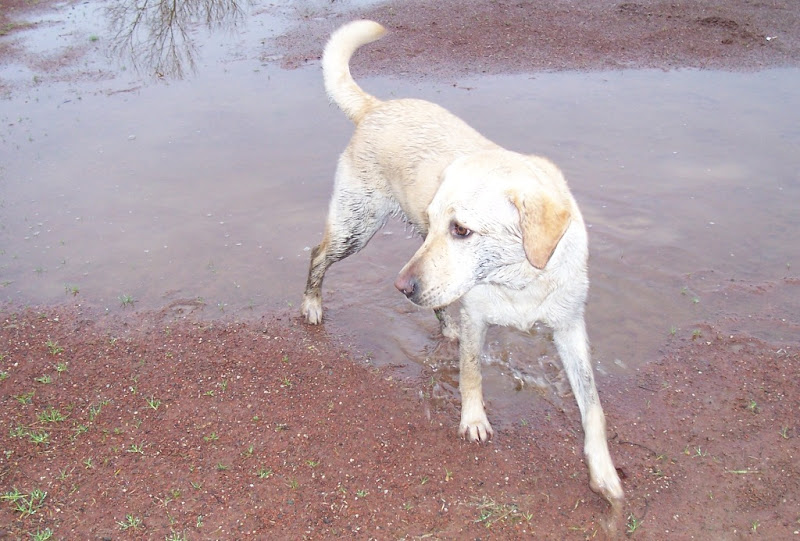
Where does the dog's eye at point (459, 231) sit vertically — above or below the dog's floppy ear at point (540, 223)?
below

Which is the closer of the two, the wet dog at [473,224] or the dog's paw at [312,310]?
the wet dog at [473,224]

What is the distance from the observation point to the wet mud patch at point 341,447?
129 inches

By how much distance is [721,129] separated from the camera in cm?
724

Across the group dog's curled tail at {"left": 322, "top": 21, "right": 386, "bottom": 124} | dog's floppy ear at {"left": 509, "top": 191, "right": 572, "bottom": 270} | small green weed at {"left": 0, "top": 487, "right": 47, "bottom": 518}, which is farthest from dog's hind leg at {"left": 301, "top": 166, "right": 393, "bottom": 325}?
small green weed at {"left": 0, "top": 487, "right": 47, "bottom": 518}

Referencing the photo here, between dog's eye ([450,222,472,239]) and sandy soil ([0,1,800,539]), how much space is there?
1.44 meters

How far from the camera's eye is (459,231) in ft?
9.93

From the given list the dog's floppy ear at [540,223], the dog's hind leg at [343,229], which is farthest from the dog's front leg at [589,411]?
the dog's hind leg at [343,229]

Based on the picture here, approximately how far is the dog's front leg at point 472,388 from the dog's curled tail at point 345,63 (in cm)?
190

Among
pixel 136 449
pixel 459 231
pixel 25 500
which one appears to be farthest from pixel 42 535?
pixel 459 231

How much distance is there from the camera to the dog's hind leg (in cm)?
455

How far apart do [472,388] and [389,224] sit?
2.78 metres

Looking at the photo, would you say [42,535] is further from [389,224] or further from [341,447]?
[389,224]

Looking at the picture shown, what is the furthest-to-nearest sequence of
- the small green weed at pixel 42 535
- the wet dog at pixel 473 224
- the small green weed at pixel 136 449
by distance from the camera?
the small green weed at pixel 136 449 → the small green weed at pixel 42 535 → the wet dog at pixel 473 224

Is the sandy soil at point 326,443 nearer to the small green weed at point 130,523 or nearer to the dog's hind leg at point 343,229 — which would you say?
the small green weed at point 130,523
